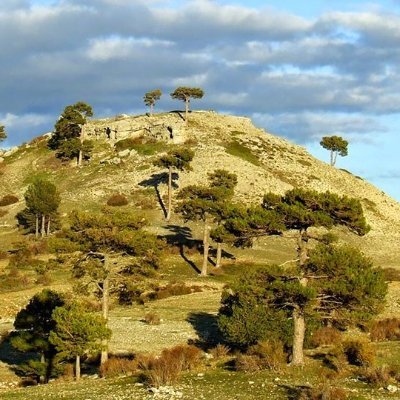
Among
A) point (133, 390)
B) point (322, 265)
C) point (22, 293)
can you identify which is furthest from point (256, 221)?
point (22, 293)

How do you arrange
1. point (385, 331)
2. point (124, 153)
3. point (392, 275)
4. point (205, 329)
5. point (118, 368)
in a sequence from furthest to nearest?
1. point (124, 153)
2. point (392, 275)
3. point (205, 329)
4. point (385, 331)
5. point (118, 368)

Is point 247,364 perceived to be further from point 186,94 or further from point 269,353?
point 186,94

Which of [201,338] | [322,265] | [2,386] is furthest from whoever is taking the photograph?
[201,338]

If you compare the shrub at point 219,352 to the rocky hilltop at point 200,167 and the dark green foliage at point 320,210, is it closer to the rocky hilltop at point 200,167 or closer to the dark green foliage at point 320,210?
the dark green foliage at point 320,210

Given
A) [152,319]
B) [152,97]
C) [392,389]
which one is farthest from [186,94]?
[392,389]

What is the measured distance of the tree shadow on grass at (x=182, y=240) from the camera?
75750mm

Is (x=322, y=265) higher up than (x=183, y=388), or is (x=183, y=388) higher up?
(x=322, y=265)

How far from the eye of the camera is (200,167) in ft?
356

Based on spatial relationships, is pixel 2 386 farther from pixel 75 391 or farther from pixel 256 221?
pixel 256 221

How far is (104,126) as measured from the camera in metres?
132

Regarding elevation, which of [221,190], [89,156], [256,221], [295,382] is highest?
[89,156]

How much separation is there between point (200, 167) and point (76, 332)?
80.0 m

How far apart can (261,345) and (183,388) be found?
7751mm

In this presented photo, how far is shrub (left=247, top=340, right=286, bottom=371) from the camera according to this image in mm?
28217
